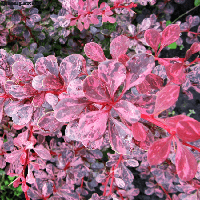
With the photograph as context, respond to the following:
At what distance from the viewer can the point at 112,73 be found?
0.38 meters

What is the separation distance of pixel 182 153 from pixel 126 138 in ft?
0.42

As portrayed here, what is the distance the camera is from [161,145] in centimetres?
37

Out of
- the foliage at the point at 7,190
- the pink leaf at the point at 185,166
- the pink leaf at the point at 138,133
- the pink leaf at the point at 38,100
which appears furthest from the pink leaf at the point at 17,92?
the foliage at the point at 7,190

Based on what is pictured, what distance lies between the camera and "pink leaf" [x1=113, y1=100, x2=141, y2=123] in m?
0.36

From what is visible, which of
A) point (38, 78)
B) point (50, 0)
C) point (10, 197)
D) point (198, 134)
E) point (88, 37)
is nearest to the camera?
point (198, 134)

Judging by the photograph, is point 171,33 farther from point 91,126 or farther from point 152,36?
point 91,126

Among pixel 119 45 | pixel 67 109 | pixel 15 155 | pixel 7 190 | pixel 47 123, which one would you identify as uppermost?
pixel 119 45

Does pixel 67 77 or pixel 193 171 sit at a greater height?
pixel 67 77

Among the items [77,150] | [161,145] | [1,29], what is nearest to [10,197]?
[77,150]

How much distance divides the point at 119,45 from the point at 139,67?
145mm

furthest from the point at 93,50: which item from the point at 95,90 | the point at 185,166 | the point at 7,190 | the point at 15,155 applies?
the point at 7,190

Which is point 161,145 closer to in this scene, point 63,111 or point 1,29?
point 63,111

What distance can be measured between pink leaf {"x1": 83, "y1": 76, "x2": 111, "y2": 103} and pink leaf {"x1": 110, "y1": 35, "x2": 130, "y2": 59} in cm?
18

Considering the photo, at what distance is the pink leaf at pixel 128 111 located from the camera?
36cm
